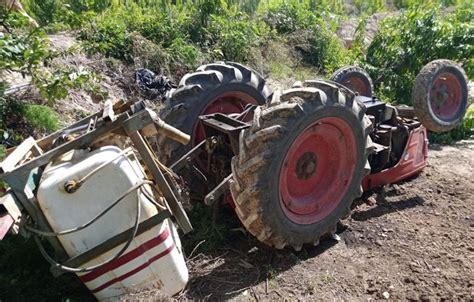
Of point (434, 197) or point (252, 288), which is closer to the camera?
point (252, 288)

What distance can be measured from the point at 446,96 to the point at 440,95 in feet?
0.29

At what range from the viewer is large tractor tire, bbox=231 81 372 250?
3068 mm

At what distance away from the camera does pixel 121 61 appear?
6840mm

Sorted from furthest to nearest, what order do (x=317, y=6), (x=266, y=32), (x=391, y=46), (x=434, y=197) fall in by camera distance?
(x=317, y=6) → (x=266, y=32) → (x=391, y=46) → (x=434, y=197)

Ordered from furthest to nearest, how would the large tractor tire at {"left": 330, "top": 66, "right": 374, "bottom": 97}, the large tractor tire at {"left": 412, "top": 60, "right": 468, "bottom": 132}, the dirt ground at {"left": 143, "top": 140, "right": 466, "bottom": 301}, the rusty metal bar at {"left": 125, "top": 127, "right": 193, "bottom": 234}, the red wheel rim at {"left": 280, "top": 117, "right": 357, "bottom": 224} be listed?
1. the large tractor tire at {"left": 330, "top": 66, "right": 374, "bottom": 97}
2. the large tractor tire at {"left": 412, "top": 60, "right": 468, "bottom": 132}
3. the red wheel rim at {"left": 280, "top": 117, "right": 357, "bottom": 224}
4. the dirt ground at {"left": 143, "top": 140, "right": 466, "bottom": 301}
5. the rusty metal bar at {"left": 125, "top": 127, "right": 193, "bottom": 234}

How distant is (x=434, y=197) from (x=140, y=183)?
11.1 feet

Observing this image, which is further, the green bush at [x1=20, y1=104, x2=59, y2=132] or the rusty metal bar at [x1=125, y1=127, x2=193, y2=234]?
the green bush at [x1=20, y1=104, x2=59, y2=132]

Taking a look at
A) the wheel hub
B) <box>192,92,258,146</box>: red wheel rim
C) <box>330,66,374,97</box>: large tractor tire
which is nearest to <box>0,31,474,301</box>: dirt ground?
the wheel hub

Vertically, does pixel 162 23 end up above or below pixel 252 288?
above

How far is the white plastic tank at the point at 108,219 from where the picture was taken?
2.51 metres

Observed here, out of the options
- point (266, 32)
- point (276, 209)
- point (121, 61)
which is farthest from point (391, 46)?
point (276, 209)

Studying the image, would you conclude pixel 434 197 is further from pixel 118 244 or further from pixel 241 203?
pixel 118 244

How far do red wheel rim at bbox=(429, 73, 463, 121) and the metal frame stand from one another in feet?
11.1

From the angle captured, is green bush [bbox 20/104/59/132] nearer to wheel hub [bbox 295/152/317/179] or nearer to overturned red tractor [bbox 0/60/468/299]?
overturned red tractor [bbox 0/60/468/299]
